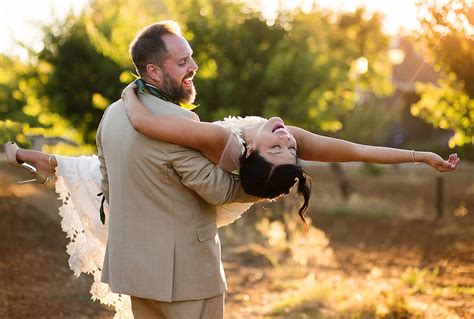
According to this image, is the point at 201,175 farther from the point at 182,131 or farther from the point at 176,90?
the point at 176,90

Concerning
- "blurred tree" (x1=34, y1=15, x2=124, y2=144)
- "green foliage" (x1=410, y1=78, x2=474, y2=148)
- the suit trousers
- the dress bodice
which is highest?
"blurred tree" (x1=34, y1=15, x2=124, y2=144)

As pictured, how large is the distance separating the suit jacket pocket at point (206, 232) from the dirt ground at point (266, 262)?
384cm

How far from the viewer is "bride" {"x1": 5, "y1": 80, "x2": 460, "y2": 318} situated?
364 cm

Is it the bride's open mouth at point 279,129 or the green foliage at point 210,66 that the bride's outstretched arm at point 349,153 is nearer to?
the bride's open mouth at point 279,129

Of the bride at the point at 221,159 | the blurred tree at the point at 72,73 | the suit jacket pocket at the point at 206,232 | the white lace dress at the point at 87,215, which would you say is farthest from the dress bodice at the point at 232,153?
the blurred tree at the point at 72,73

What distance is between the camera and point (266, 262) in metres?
11.4

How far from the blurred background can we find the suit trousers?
3639 millimetres

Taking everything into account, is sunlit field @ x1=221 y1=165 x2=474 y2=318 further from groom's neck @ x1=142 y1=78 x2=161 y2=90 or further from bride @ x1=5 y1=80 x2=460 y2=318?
groom's neck @ x1=142 y1=78 x2=161 y2=90

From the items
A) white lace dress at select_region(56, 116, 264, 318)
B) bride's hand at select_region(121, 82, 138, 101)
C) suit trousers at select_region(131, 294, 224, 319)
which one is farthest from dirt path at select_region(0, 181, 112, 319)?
bride's hand at select_region(121, 82, 138, 101)

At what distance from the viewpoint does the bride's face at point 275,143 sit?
365cm

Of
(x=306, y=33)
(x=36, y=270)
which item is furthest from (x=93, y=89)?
(x=36, y=270)

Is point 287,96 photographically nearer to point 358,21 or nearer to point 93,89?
point 93,89

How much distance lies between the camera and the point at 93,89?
587 inches

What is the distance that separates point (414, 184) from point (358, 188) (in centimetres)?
166
